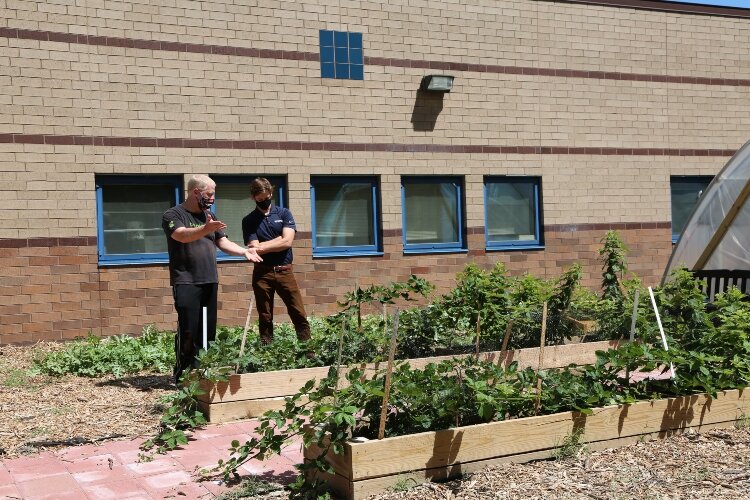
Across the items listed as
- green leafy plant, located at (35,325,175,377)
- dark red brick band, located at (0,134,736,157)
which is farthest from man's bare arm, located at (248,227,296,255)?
dark red brick band, located at (0,134,736,157)

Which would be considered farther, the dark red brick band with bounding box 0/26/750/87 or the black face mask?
the dark red brick band with bounding box 0/26/750/87

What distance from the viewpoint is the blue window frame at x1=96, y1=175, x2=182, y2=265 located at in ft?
37.3

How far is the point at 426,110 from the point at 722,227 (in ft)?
17.0

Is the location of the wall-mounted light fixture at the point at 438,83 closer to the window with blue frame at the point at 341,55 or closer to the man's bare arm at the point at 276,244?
the window with blue frame at the point at 341,55

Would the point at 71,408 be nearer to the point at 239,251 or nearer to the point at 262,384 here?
the point at 262,384

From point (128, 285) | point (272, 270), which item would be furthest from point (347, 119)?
point (272, 270)

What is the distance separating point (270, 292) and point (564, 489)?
4321mm

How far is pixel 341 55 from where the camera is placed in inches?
500

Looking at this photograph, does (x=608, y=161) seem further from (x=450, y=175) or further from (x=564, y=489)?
(x=564, y=489)

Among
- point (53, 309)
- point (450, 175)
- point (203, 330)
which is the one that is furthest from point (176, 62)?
point (203, 330)

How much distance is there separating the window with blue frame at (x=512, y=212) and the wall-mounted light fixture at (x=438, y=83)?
1.81 m

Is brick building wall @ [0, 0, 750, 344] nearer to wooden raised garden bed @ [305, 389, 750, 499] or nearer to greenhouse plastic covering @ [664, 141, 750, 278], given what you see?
greenhouse plastic covering @ [664, 141, 750, 278]

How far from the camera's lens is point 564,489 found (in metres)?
4.61

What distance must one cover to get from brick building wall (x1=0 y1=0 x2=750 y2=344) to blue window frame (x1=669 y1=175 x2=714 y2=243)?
0.24 m
